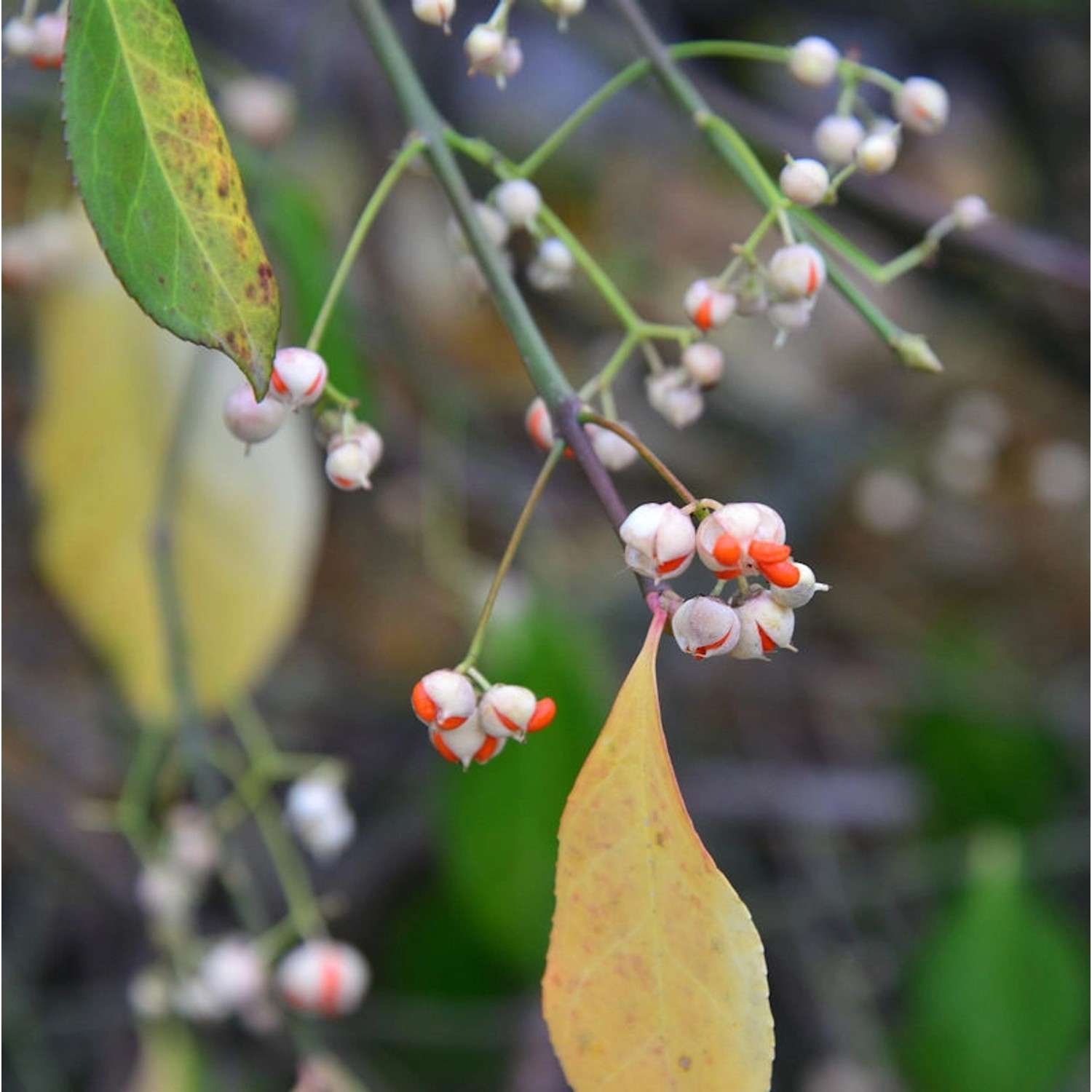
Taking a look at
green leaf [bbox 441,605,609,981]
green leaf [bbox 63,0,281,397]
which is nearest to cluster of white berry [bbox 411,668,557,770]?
green leaf [bbox 63,0,281,397]

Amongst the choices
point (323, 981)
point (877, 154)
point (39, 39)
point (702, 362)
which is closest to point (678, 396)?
point (702, 362)

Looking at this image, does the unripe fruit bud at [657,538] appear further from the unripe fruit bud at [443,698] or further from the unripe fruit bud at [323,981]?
the unripe fruit bud at [323,981]

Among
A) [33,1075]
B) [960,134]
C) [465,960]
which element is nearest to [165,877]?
[33,1075]

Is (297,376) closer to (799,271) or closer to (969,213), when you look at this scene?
(799,271)

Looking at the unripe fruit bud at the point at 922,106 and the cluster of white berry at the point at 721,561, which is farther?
the unripe fruit bud at the point at 922,106

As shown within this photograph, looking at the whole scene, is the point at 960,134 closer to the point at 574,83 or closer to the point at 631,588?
the point at 574,83

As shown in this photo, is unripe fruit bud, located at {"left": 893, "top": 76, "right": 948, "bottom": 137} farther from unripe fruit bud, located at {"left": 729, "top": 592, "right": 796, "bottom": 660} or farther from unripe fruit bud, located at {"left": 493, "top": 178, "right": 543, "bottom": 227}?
unripe fruit bud, located at {"left": 729, "top": 592, "right": 796, "bottom": 660}

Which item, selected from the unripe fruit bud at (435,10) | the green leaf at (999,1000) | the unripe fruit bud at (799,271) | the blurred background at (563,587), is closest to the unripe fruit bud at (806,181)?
the unripe fruit bud at (799,271)
